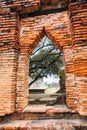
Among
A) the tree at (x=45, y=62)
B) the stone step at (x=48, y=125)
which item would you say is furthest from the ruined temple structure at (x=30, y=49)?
the tree at (x=45, y=62)

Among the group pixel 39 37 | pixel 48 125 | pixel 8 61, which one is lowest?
pixel 48 125

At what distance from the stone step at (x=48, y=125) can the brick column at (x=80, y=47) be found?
0.78 feet

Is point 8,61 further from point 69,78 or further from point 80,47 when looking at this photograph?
point 80,47

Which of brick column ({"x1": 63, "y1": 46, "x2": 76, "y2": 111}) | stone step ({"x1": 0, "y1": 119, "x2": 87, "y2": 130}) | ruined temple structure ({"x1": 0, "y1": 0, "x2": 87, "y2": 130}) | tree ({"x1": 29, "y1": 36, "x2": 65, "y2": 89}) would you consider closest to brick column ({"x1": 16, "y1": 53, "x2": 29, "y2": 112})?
ruined temple structure ({"x1": 0, "y1": 0, "x2": 87, "y2": 130})

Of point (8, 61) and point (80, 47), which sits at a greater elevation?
point (80, 47)

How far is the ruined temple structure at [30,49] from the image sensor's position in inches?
142

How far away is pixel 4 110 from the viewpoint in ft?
12.6

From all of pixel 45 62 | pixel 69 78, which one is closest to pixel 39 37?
pixel 69 78

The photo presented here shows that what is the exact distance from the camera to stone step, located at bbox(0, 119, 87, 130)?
3.41 m

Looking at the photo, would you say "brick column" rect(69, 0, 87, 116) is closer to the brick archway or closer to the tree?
the brick archway

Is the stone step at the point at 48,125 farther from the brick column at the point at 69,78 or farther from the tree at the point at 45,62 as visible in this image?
the tree at the point at 45,62

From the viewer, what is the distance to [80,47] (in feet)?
12.1

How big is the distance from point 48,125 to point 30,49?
1911mm

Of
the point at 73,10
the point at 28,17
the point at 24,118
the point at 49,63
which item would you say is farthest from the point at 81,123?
the point at 49,63
